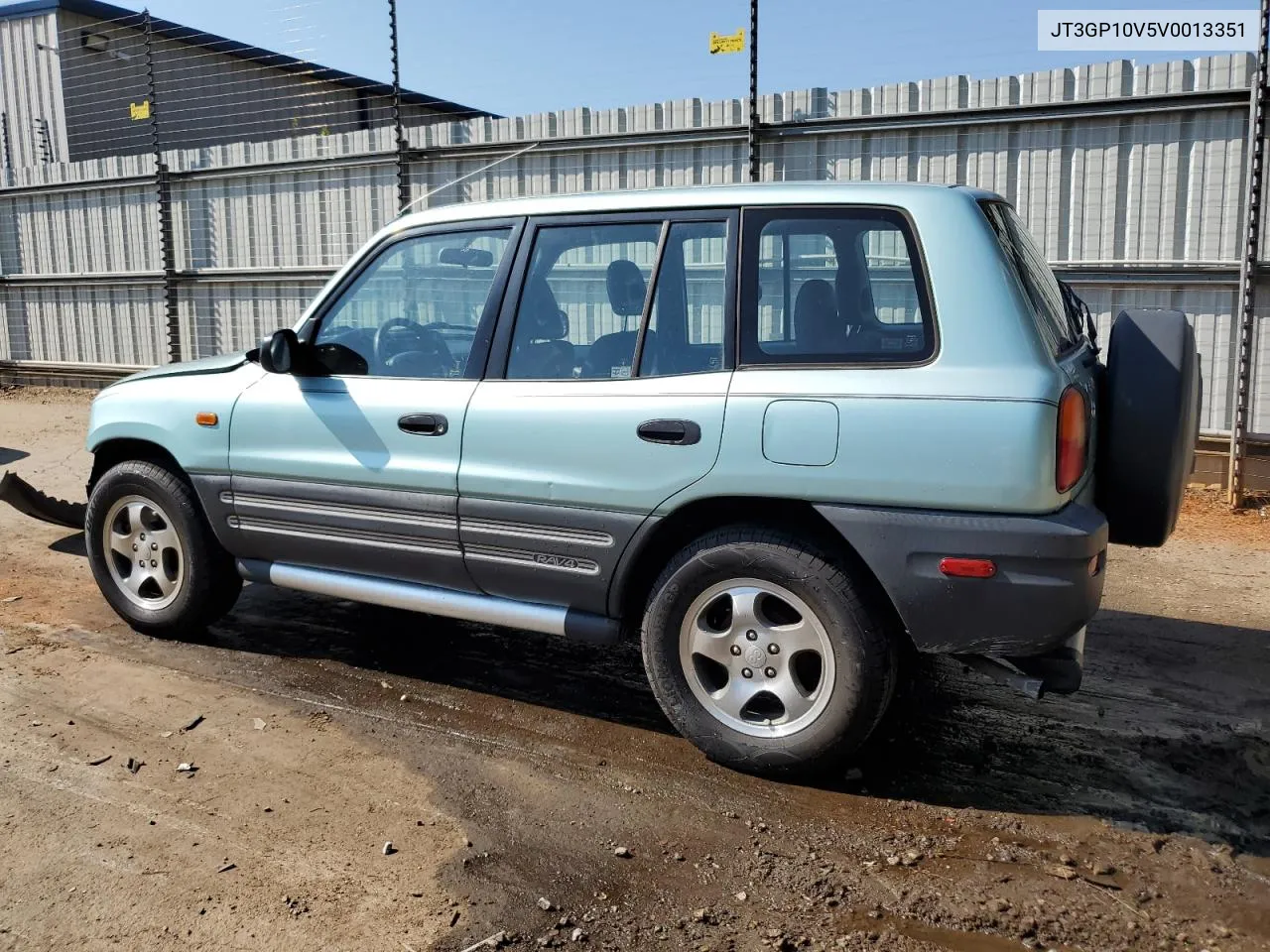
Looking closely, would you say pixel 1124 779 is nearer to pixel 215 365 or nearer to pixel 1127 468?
pixel 1127 468

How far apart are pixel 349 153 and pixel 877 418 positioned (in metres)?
9.80

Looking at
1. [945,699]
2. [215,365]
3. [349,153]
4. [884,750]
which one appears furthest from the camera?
[349,153]

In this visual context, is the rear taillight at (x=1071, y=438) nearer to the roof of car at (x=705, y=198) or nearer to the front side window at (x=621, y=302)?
the roof of car at (x=705, y=198)

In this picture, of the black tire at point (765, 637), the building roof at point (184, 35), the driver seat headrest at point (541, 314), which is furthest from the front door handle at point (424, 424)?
the building roof at point (184, 35)

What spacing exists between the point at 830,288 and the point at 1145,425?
111 centimetres

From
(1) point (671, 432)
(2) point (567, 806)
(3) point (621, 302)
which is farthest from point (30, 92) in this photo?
(2) point (567, 806)

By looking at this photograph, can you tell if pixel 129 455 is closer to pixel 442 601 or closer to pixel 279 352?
pixel 279 352

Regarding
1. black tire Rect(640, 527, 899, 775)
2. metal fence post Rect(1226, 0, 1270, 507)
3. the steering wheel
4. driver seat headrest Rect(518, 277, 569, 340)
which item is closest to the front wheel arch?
the steering wheel

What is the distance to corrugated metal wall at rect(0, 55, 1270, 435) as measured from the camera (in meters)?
8.14

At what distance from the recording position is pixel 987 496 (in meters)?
3.29

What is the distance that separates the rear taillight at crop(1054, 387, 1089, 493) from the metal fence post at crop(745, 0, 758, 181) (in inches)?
246

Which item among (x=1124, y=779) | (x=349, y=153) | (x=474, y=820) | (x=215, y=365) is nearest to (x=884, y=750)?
(x=1124, y=779)

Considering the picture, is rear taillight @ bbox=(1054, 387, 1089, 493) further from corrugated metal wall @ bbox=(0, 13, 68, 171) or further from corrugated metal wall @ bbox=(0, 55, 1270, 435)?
corrugated metal wall @ bbox=(0, 13, 68, 171)

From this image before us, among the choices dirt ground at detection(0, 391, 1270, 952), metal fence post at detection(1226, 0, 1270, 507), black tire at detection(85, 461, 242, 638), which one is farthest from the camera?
metal fence post at detection(1226, 0, 1270, 507)
